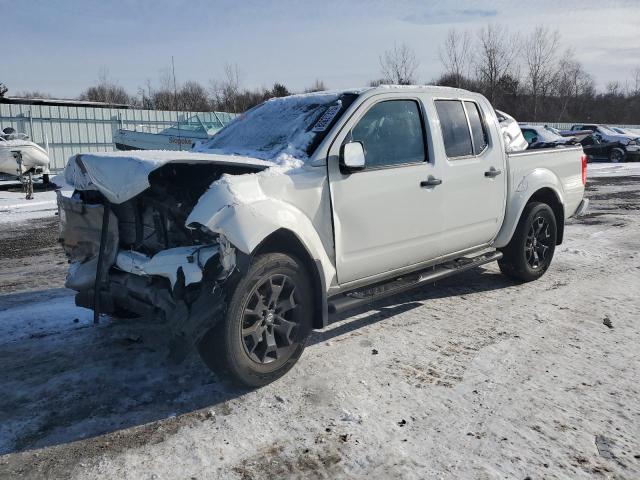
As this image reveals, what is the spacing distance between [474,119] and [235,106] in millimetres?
33773

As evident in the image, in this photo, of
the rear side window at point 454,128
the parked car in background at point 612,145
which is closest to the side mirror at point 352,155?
the rear side window at point 454,128

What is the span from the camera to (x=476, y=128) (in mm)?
5324

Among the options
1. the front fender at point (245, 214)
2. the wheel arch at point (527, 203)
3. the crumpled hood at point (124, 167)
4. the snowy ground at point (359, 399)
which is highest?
the crumpled hood at point (124, 167)

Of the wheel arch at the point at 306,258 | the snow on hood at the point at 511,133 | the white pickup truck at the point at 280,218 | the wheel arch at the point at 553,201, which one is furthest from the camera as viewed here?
the snow on hood at the point at 511,133

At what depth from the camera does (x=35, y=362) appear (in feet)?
13.2

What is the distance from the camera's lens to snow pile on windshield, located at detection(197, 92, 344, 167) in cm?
405

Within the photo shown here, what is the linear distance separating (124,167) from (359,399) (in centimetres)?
200

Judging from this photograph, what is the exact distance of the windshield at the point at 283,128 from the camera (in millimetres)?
4070

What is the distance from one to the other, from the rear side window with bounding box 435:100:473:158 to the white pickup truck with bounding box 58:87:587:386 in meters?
0.02

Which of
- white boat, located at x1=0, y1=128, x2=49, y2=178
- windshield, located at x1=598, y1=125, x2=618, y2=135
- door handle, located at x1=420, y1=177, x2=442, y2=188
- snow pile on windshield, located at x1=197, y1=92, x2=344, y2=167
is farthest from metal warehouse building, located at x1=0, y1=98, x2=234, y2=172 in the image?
windshield, located at x1=598, y1=125, x2=618, y2=135

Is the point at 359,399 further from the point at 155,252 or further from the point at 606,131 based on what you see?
the point at 606,131

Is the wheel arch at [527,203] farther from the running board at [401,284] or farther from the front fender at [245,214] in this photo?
the front fender at [245,214]

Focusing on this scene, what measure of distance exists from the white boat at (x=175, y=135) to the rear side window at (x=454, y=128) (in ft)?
39.3

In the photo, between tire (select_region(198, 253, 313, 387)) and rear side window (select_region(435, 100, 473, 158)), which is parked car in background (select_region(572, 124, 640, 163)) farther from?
tire (select_region(198, 253, 313, 387))
